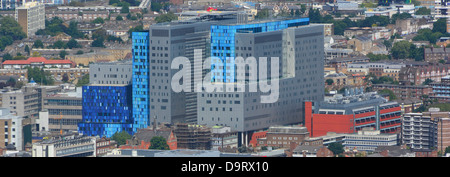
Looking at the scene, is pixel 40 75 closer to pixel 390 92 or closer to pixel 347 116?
pixel 390 92

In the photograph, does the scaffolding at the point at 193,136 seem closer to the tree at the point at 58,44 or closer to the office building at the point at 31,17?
the tree at the point at 58,44

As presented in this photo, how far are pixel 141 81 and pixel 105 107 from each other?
2332 mm

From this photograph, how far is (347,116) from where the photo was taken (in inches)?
2076

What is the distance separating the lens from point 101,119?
56750 mm

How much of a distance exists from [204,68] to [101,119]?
560 centimetres

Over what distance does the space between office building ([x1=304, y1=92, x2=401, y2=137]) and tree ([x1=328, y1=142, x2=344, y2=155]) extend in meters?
3.57

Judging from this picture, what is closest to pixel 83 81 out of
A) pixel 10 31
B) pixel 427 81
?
pixel 427 81

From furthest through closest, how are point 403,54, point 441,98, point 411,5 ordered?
point 411,5, point 403,54, point 441,98

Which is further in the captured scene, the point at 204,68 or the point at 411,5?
the point at 411,5

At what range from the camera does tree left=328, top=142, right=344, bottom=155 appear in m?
48.1

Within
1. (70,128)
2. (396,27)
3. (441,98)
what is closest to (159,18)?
(396,27)

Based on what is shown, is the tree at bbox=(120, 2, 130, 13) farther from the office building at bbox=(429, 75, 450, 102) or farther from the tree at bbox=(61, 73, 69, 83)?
the office building at bbox=(429, 75, 450, 102)

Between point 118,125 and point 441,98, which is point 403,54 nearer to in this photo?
point 441,98

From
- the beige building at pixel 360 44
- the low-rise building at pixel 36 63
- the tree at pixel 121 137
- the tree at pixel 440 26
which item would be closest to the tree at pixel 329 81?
the beige building at pixel 360 44
